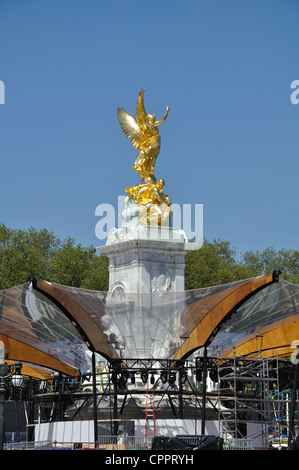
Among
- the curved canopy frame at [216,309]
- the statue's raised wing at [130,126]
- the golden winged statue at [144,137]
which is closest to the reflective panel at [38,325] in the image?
the curved canopy frame at [216,309]

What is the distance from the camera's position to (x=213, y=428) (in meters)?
30.7

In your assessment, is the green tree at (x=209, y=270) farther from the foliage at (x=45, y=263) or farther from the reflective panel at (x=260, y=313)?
the reflective panel at (x=260, y=313)

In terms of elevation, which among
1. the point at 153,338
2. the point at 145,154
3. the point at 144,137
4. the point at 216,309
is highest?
the point at 144,137

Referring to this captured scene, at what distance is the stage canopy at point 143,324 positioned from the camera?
102 ft

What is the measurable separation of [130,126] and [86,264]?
2366 centimetres

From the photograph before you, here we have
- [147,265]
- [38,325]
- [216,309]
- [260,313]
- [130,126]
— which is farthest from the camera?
[130,126]

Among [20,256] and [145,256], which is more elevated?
[20,256]

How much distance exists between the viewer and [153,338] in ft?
109

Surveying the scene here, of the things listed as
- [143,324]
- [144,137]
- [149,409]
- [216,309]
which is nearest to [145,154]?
[144,137]

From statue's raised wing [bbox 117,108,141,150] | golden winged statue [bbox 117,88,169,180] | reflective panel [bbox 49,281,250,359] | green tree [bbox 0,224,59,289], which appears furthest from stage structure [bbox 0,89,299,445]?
green tree [bbox 0,224,59,289]

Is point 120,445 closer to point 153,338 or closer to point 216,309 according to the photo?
point 216,309
